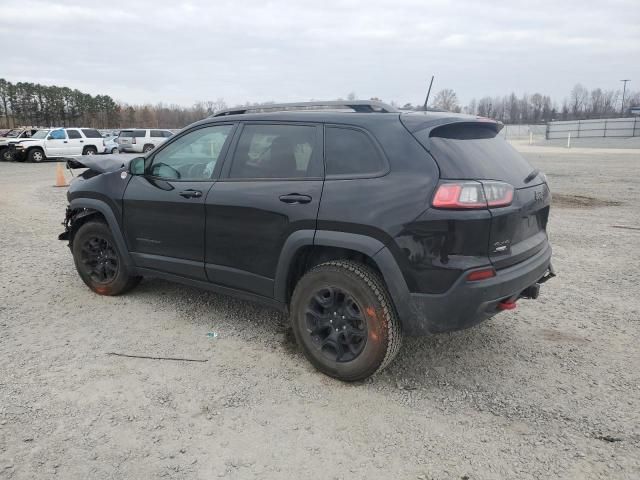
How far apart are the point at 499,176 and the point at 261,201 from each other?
5.29 ft

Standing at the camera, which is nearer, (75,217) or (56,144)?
(75,217)

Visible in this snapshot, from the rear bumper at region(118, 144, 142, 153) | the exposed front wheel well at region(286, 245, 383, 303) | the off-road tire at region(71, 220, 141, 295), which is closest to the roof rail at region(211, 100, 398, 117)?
the exposed front wheel well at region(286, 245, 383, 303)

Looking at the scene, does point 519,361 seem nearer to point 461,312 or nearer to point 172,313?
point 461,312

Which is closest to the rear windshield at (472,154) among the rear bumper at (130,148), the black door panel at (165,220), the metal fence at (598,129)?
the black door panel at (165,220)

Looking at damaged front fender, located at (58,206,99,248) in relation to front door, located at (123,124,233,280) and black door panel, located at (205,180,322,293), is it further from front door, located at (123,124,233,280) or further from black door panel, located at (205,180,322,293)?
black door panel, located at (205,180,322,293)

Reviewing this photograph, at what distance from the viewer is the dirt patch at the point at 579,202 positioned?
10.2 meters

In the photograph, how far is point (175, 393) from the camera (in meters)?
3.22

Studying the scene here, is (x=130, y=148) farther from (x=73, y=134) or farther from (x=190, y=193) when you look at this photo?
(x=190, y=193)

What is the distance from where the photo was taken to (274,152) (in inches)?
145

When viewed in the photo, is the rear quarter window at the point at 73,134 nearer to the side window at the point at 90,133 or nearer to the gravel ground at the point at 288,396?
the side window at the point at 90,133

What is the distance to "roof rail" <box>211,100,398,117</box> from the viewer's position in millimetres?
3498

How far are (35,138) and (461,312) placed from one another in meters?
29.8

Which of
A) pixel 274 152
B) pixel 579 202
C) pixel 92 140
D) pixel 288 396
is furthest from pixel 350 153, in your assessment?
pixel 92 140

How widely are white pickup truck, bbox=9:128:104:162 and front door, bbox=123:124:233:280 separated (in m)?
25.8
